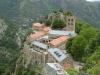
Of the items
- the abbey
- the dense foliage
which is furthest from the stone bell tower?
the dense foliage

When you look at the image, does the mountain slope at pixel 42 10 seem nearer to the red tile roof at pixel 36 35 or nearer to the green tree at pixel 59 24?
the green tree at pixel 59 24

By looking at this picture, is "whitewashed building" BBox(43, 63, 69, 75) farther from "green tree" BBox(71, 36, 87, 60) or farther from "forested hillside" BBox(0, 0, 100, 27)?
"forested hillside" BBox(0, 0, 100, 27)

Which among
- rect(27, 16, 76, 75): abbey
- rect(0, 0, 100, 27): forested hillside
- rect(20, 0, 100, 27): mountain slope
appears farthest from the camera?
rect(20, 0, 100, 27): mountain slope

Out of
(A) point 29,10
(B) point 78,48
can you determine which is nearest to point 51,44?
(B) point 78,48

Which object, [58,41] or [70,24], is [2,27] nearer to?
[70,24]

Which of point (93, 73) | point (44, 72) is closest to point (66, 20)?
point (44, 72)

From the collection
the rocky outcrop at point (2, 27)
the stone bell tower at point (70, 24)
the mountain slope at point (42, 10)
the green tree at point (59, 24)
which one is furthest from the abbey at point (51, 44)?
the mountain slope at point (42, 10)

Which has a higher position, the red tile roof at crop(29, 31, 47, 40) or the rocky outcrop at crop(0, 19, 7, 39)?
the red tile roof at crop(29, 31, 47, 40)

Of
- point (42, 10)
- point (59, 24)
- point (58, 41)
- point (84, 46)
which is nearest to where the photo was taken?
point (84, 46)

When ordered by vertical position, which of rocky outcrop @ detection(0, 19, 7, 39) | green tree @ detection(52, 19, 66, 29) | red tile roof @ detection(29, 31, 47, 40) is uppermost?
green tree @ detection(52, 19, 66, 29)

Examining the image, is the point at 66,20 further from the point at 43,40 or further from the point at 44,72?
the point at 44,72

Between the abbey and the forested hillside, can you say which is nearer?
the abbey

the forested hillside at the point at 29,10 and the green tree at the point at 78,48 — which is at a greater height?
the green tree at the point at 78,48
